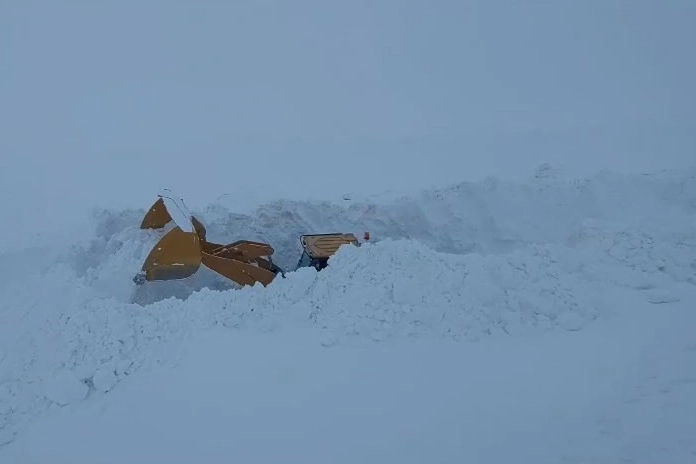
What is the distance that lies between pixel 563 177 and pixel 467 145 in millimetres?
4636

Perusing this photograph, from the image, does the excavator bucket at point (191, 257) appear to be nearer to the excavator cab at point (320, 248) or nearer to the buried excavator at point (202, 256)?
the buried excavator at point (202, 256)

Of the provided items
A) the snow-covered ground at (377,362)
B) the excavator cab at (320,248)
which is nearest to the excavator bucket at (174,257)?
the snow-covered ground at (377,362)

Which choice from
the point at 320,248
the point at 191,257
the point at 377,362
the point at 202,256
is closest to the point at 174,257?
the point at 191,257

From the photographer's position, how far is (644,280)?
18.4 feet

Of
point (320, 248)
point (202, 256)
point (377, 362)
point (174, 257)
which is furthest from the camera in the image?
point (320, 248)

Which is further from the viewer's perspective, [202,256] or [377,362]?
[202,256]

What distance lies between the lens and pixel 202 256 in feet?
20.3

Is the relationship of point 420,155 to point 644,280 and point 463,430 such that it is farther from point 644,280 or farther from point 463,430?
point 463,430

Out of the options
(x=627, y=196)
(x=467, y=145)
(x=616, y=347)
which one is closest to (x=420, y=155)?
(x=467, y=145)

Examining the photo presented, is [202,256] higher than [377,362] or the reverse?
higher

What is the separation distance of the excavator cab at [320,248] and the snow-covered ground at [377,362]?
3.25ft

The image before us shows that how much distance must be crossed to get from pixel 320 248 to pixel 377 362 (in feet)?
7.29

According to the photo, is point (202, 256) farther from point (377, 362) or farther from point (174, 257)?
point (377, 362)

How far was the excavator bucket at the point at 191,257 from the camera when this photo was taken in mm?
6023
